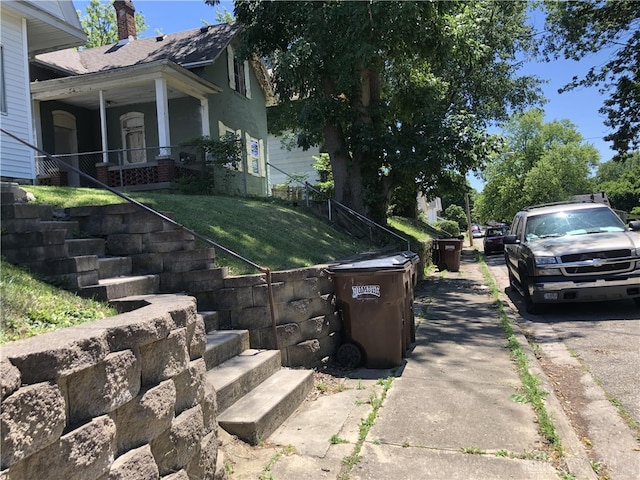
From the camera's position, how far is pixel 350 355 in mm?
5598

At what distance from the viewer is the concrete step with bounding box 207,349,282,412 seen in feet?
12.5

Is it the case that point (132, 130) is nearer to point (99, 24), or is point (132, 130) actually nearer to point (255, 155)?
point (255, 155)

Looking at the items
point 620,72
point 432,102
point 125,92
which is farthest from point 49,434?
point 620,72

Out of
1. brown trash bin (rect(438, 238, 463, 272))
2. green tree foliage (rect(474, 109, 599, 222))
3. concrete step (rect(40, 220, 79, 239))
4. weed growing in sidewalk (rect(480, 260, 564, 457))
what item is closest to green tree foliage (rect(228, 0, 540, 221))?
brown trash bin (rect(438, 238, 463, 272))

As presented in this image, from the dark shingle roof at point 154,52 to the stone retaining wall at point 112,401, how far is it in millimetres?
16390

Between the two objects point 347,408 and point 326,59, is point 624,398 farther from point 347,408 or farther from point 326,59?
point 326,59

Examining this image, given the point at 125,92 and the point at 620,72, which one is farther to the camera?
the point at 620,72

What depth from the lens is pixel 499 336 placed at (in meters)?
7.02

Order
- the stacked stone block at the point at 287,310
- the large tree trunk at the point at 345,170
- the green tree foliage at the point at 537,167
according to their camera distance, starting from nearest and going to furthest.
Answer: the stacked stone block at the point at 287,310 < the large tree trunk at the point at 345,170 < the green tree foliage at the point at 537,167

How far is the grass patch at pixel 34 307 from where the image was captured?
2876 millimetres

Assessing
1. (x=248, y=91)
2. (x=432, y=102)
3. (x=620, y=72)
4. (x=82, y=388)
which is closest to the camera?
(x=82, y=388)

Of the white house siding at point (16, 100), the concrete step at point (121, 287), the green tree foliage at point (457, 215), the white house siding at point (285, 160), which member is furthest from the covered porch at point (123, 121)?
the green tree foliage at point (457, 215)

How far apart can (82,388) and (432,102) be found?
1507 centimetres

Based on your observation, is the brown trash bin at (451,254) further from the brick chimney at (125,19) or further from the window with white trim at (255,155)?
the brick chimney at (125,19)
